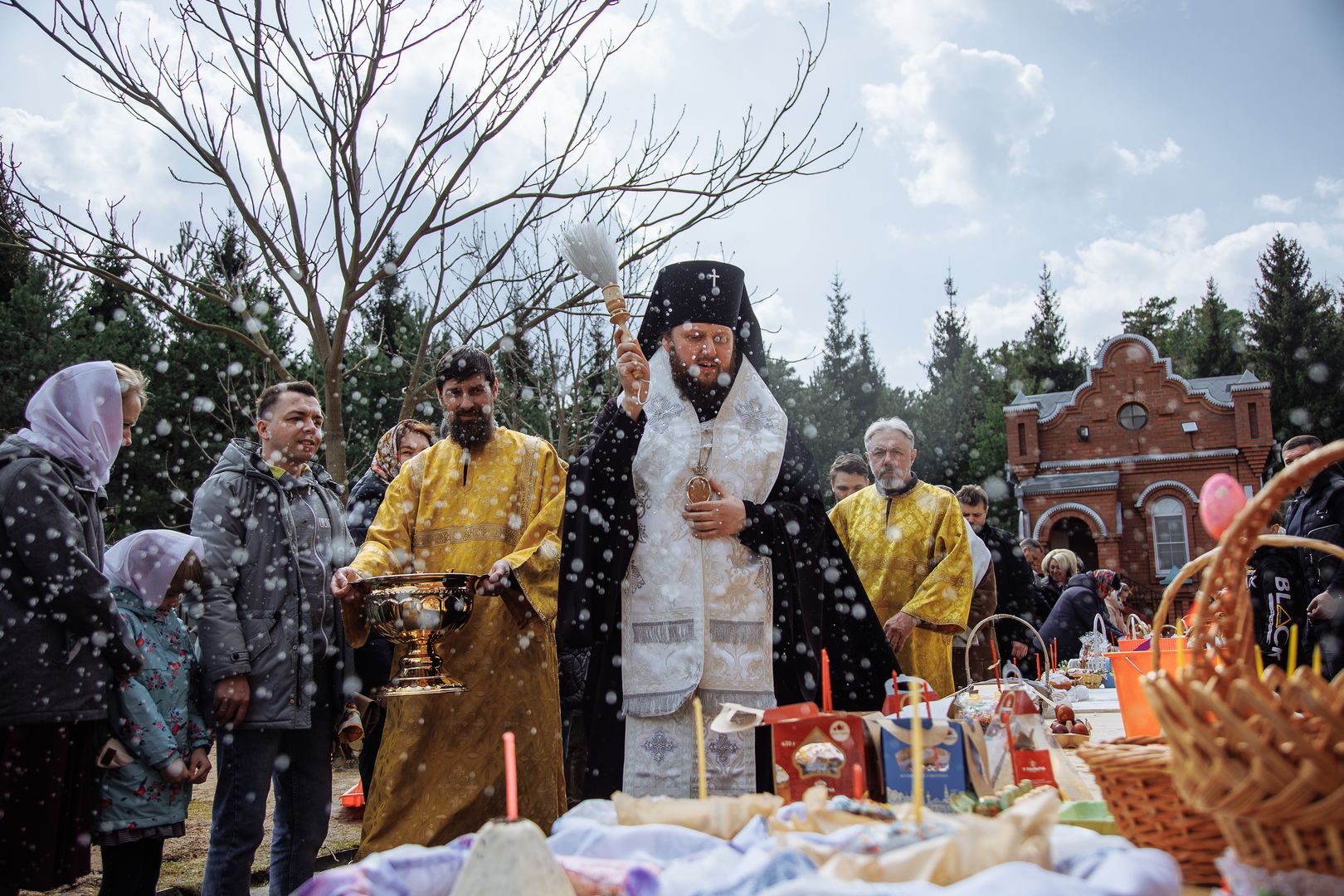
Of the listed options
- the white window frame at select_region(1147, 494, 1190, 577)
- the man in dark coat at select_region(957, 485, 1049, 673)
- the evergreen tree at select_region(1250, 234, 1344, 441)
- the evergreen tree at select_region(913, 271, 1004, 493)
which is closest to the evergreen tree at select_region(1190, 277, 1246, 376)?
the evergreen tree at select_region(1250, 234, 1344, 441)

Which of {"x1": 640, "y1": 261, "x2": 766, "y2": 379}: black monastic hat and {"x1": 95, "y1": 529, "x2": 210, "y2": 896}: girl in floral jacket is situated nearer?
{"x1": 95, "y1": 529, "x2": 210, "y2": 896}: girl in floral jacket

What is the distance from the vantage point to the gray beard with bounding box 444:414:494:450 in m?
4.55

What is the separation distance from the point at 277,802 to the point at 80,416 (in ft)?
5.45

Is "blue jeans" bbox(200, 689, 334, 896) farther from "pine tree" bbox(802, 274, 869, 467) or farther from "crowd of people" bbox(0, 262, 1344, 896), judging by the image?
"pine tree" bbox(802, 274, 869, 467)

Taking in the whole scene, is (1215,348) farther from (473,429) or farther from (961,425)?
(473,429)

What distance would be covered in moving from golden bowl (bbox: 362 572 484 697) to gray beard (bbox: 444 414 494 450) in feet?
3.43

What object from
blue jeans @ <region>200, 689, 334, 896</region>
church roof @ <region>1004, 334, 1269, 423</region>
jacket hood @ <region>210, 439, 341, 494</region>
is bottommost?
blue jeans @ <region>200, 689, 334, 896</region>

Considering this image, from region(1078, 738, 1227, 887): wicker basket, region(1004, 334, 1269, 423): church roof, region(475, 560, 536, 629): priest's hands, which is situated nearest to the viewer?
region(1078, 738, 1227, 887): wicker basket

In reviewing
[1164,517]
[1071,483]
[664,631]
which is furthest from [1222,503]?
[1164,517]

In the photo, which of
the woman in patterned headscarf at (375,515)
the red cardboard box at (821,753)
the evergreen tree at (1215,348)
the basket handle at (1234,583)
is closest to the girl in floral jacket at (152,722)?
the woman in patterned headscarf at (375,515)

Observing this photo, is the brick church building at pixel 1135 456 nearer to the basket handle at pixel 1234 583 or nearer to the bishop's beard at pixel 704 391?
the bishop's beard at pixel 704 391

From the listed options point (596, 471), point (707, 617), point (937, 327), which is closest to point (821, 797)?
point (707, 617)

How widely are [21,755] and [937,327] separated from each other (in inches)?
2379

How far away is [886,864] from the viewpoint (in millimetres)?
1360
